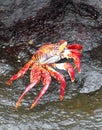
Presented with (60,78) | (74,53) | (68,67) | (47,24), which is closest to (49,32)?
(47,24)

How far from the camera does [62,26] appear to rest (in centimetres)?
696

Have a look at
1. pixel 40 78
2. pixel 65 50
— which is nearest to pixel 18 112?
pixel 40 78

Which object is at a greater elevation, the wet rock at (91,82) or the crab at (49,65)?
the crab at (49,65)

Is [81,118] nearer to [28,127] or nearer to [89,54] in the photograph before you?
[28,127]

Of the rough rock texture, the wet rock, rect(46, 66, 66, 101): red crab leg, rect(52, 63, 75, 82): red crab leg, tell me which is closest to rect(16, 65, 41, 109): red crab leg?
rect(46, 66, 66, 101): red crab leg

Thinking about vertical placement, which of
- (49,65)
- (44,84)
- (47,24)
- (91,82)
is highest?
(47,24)

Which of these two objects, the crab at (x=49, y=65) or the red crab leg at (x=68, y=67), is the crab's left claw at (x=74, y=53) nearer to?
the crab at (x=49, y=65)

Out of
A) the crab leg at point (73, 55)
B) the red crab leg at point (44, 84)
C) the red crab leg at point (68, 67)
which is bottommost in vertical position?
the red crab leg at point (44, 84)

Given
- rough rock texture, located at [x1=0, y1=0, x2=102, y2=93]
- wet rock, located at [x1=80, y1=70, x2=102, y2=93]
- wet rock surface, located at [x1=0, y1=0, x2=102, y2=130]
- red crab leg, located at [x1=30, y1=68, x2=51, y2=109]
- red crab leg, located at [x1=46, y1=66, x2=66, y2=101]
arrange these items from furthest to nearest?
1. rough rock texture, located at [x1=0, y1=0, x2=102, y2=93]
2. wet rock surface, located at [x1=0, y1=0, x2=102, y2=130]
3. wet rock, located at [x1=80, y1=70, x2=102, y2=93]
4. red crab leg, located at [x1=46, y1=66, x2=66, y2=101]
5. red crab leg, located at [x1=30, y1=68, x2=51, y2=109]

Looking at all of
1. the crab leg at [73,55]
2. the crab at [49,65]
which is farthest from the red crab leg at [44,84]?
the crab leg at [73,55]

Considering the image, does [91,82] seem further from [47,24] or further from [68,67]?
[47,24]

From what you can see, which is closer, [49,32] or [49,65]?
[49,65]

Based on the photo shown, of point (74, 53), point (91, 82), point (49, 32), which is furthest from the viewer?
point (49, 32)

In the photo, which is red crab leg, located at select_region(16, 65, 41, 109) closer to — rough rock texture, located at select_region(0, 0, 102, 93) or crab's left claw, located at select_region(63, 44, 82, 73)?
crab's left claw, located at select_region(63, 44, 82, 73)
